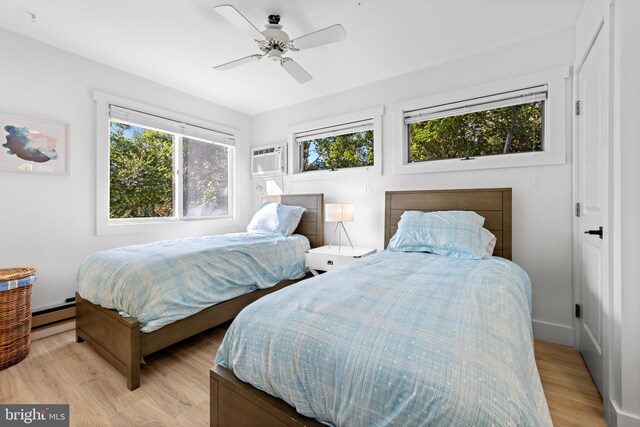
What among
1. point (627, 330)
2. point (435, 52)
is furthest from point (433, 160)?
point (627, 330)

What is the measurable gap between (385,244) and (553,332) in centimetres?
156

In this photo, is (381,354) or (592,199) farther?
(592,199)

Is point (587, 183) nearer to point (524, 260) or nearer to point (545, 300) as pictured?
point (524, 260)

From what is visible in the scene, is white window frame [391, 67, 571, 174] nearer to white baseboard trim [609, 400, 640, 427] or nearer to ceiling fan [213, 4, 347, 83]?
ceiling fan [213, 4, 347, 83]

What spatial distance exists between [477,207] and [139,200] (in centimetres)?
362

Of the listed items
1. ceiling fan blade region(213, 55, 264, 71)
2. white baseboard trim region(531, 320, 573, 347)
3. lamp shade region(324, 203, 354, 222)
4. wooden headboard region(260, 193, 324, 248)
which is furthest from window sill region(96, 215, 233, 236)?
white baseboard trim region(531, 320, 573, 347)

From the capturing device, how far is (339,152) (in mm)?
3693

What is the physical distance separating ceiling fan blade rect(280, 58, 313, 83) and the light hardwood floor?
7.90 ft

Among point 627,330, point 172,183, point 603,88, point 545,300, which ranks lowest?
point 545,300

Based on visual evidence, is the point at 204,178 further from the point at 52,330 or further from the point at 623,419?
the point at 623,419

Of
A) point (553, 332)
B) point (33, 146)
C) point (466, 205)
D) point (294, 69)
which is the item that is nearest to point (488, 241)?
point (466, 205)

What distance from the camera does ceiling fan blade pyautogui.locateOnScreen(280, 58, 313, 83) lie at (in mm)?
2391

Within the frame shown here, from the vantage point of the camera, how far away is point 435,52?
2.72 m

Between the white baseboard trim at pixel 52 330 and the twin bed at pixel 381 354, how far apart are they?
1339 mm
